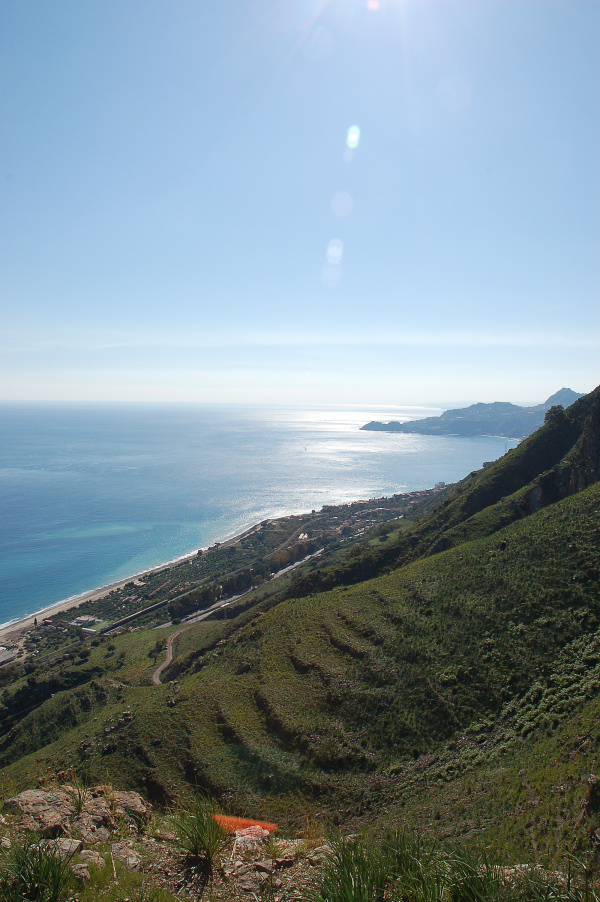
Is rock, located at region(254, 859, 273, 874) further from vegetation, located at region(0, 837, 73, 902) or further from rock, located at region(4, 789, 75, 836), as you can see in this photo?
rock, located at region(4, 789, 75, 836)

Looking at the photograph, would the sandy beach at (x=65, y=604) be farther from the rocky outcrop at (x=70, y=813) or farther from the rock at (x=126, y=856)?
the rock at (x=126, y=856)

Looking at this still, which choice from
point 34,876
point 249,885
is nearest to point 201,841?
point 249,885

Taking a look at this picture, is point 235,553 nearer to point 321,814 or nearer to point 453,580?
point 453,580

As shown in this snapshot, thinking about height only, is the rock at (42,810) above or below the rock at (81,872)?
below

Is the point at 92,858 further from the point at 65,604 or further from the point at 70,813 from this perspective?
the point at 65,604

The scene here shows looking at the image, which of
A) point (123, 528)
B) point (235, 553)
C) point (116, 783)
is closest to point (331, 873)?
point (116, 783)

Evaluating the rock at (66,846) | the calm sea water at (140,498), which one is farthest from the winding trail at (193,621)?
the rock at (66,846)
